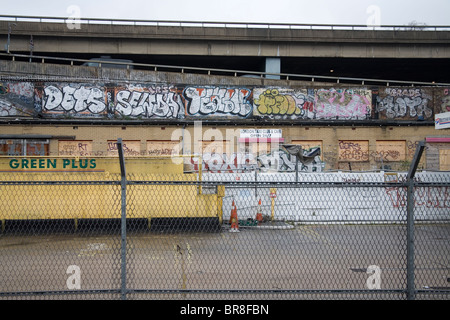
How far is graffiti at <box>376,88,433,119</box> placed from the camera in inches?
950

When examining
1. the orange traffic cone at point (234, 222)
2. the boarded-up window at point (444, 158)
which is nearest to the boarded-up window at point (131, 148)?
the orange traffic cone at point (234, 222)

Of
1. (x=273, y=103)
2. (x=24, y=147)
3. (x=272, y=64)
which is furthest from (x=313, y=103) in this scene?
(x=24, y=147)

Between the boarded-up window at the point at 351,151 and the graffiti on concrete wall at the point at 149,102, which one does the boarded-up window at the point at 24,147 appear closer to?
the graffiti on concrete wall at the point at 149,102

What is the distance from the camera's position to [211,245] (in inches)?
407

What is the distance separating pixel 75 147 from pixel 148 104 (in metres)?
4.95

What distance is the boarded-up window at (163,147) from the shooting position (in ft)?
76.6

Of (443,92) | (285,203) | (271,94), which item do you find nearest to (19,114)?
(271,94)

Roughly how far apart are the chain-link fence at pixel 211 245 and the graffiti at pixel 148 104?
959 centimetres

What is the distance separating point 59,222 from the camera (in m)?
12.4

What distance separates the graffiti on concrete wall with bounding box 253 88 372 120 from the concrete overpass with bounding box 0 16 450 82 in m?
9.66

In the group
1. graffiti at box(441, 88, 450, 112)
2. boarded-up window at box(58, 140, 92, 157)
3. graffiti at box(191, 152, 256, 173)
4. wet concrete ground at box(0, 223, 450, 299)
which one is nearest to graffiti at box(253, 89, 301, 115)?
graffiti at box(191, 152, 256, 173)

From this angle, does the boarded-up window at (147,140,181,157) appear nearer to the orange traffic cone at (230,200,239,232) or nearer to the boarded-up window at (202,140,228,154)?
the boarded-up window at (202,140,228,154)

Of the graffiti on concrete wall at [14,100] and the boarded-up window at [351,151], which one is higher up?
the graffiti on concrete wall at [14,100]
